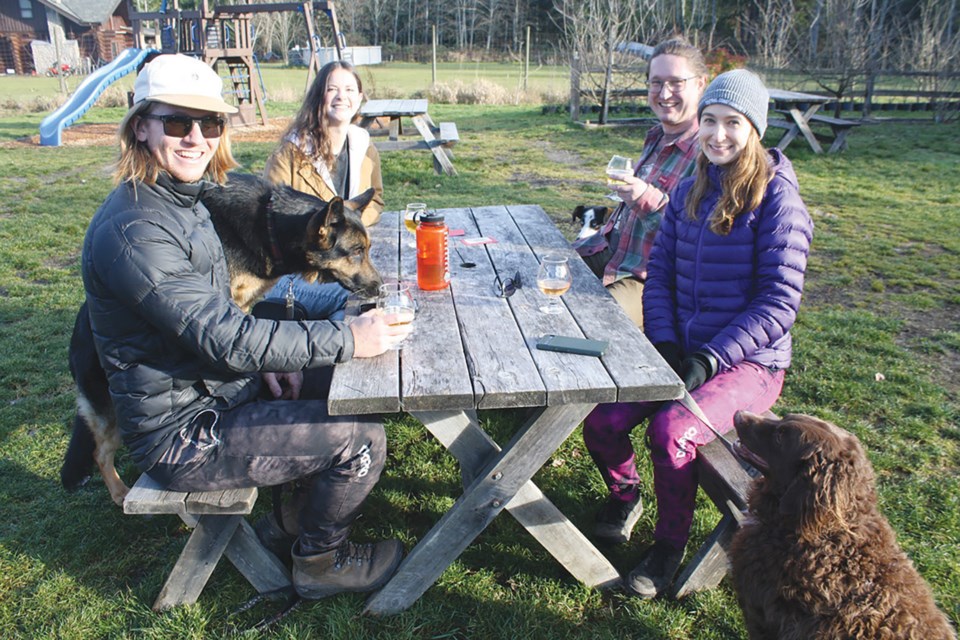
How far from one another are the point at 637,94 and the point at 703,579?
1551 centimetres

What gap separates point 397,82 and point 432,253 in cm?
2767

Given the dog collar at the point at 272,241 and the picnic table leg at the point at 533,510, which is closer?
the picnic table leg at the point at 533,510

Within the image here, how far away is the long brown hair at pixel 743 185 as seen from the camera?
2.80 metres

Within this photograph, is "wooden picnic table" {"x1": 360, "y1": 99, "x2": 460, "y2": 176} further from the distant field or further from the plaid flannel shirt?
the distant field

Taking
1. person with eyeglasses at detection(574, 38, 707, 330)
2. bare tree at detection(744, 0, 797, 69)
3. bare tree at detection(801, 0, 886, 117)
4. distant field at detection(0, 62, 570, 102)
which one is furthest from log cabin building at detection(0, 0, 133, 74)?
person with eyeglasses at detection(574, 38, 707, 330)

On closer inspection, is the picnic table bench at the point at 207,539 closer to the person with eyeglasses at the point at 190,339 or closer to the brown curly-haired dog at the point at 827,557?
the person with eyeglasses at the point at 190,339

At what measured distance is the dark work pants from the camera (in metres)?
2.28

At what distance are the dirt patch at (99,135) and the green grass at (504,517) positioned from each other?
6810mm

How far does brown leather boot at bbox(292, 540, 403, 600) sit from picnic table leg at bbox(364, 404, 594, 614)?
0.27 ft

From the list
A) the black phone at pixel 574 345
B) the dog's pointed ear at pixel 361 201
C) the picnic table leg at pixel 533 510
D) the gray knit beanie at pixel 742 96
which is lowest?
the picnic table leg at pixel 533 510

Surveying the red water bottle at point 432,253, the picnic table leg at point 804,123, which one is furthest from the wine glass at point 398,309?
the picnic table leg at point 804,123

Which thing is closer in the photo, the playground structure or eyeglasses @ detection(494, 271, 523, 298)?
eyeglasses @ detection(494, 271, 523, 298)

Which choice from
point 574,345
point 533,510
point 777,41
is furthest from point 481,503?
point 777,41

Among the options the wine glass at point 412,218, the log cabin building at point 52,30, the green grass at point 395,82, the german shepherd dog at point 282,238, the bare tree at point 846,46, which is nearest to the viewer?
the german shepherd dog at point 282,238
